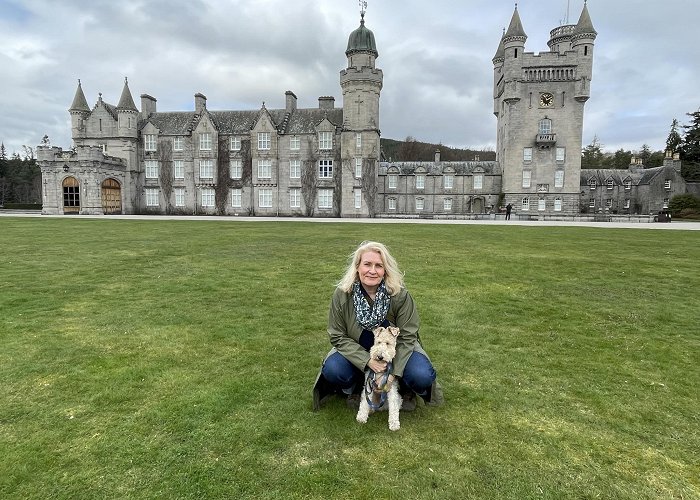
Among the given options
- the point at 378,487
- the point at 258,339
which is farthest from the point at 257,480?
the point at 258,339

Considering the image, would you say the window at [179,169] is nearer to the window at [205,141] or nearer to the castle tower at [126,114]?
the window at [205,141]

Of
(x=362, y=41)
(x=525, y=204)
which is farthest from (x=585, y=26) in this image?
(x=362, y=41)

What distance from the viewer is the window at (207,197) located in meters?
54.7

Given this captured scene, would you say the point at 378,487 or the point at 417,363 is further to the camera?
the point at 417,363

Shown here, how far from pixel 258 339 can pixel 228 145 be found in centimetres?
5151

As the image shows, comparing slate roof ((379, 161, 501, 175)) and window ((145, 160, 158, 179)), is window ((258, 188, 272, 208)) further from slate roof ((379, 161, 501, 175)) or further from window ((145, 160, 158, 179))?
slate roof ((379, 161, 501, 175))

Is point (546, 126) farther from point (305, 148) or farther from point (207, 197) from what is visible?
point (207, 197)

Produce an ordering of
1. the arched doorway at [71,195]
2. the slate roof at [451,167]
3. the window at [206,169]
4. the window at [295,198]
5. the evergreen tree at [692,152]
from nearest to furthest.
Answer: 1. the arched doorway at [71,195]
2. the window at [295,198]
3. the window at [206,169]
4. the slate roof at [451,167]
5. the evergreen tree at [692,152]

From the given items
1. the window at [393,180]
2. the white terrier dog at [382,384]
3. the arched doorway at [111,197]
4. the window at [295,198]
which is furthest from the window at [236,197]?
the white terrier dog at [382,384]

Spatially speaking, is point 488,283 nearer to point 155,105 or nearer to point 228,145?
point 228,145

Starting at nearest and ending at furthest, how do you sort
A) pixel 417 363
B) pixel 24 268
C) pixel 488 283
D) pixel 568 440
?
pixel 568 440, pixel 417 363, pixel 488 283, pixel 24 268

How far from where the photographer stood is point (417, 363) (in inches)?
174

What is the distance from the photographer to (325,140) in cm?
5256

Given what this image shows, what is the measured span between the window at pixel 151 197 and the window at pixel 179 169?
11.0 ft
